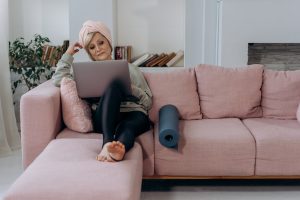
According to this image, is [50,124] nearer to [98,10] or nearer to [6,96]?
[6,96]

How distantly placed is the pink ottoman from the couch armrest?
1.13 feet

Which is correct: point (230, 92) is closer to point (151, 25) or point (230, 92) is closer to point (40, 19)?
point (151, 25)

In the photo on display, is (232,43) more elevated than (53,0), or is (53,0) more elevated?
(53,0)

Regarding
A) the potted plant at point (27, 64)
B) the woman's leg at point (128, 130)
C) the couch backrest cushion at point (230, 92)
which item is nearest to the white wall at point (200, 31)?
the potted plant at point (27, 64)

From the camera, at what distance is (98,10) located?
4.77m

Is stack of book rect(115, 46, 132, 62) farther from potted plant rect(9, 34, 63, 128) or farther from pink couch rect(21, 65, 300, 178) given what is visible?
pink couch rect(21, 65, 300, 178)

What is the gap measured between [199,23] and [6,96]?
7.30ft

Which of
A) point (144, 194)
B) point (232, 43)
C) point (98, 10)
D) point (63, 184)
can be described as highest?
point (98, 10)

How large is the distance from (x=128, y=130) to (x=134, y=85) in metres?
0.50

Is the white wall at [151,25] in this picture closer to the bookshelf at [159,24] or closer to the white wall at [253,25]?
the bookshelf at [159,24]

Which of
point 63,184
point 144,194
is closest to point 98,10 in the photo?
point 144,194

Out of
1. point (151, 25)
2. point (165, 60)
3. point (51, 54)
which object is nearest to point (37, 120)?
point (51, 54)

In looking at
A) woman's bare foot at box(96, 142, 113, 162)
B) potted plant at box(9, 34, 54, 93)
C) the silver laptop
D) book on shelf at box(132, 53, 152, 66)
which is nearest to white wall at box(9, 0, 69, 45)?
potted plant at box(9, 34, 54, 93)

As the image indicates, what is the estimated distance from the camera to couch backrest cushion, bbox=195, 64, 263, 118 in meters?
3.22
